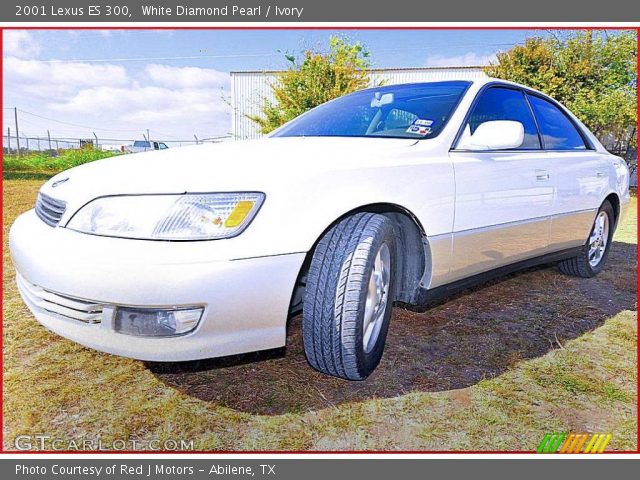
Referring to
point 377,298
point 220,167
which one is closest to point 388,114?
point 377,298

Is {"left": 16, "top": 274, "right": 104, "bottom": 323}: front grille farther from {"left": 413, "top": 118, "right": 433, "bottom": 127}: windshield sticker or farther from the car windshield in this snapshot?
{"left": 413, "top": 118, "right": 433, "bottom": 127}: windshield sticker

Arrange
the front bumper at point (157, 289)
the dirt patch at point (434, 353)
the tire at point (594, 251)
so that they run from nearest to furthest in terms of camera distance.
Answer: the front bumper at point (157, 289) → the dirt patch at point (434, 353) → the tire at point (594, 251)

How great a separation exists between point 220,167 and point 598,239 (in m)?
3.54

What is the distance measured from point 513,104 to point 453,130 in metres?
0.91

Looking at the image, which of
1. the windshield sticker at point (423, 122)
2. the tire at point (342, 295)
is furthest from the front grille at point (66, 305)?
the windshield sticker at point (423, 122)

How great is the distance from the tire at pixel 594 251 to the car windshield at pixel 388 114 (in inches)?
75.0

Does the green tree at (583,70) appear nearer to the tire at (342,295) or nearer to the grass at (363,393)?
the grass at (363,393)

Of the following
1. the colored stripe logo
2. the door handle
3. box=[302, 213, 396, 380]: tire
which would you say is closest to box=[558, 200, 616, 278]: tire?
the door handle

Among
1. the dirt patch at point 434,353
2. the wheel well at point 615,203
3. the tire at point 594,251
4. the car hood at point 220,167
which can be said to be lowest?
the dirt patch at point 434,353

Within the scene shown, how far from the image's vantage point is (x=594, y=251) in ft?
13.5

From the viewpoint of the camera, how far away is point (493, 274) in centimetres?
291

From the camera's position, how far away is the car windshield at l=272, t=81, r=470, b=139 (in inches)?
A: 105

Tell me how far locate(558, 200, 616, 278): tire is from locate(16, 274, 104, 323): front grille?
3.53 metres

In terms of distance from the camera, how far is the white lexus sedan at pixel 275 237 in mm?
1696
